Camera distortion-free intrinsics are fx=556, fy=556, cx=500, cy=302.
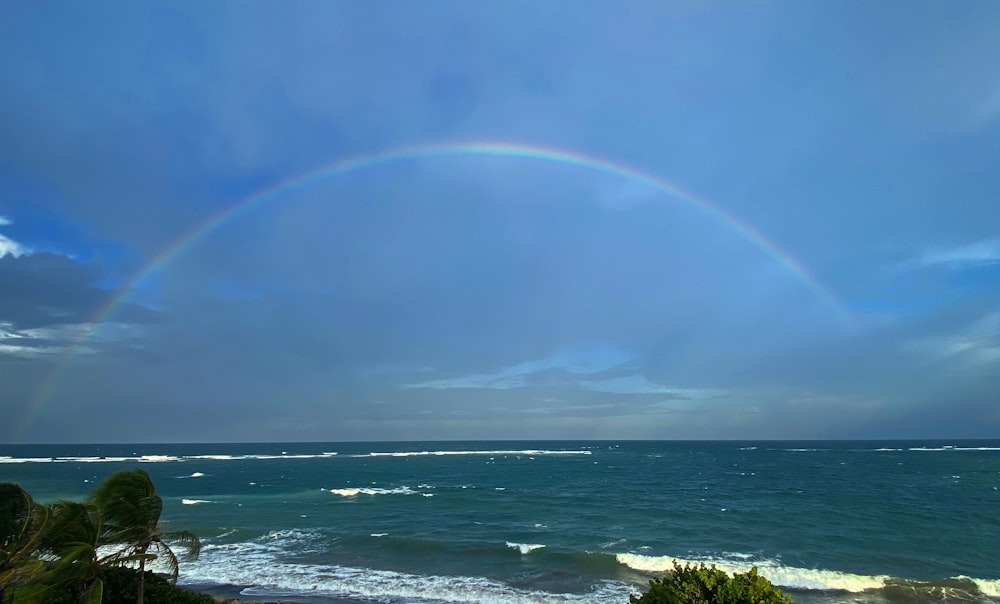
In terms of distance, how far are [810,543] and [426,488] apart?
160ft

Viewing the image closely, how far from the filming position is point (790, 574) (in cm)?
2923

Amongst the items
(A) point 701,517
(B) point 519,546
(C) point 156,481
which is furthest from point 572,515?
(C) point 156,481

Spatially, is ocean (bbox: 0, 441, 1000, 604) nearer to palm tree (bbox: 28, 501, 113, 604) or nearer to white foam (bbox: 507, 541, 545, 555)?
white foam (bbox: 507, 541, 545, 555)

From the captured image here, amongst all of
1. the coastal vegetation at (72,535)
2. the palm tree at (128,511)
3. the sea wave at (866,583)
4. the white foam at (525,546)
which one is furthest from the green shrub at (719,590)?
the white foam at (525,546)

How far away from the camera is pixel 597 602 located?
958 inches

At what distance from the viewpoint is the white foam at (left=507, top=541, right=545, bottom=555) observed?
34.7m

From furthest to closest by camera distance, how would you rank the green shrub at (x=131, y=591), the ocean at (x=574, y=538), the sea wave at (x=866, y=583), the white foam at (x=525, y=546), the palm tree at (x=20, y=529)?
1. the white foam at (x=525, y=546)
2. the ocean at (x=574, y=538)
3. the sea wave at (x=866, y=583)
4. the green shrub at (x=131, y=591)
5. the palm tree at (x=20, y=529)

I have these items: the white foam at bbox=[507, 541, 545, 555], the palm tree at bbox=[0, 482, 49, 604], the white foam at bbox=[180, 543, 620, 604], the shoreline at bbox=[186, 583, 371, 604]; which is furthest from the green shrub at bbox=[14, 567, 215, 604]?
the white foam at bbox=[507, 541, 545, 555]

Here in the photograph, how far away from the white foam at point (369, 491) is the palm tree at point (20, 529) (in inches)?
2231

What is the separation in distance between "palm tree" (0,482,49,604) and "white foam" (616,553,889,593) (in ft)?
80.7

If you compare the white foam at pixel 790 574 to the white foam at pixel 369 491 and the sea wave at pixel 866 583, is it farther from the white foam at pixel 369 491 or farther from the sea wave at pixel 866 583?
the white foam at pixel 369 491

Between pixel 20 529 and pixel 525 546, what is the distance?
29184 mm

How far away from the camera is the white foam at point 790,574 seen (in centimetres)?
2745

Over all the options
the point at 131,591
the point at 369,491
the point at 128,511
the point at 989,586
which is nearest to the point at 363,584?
the point at 131,591
